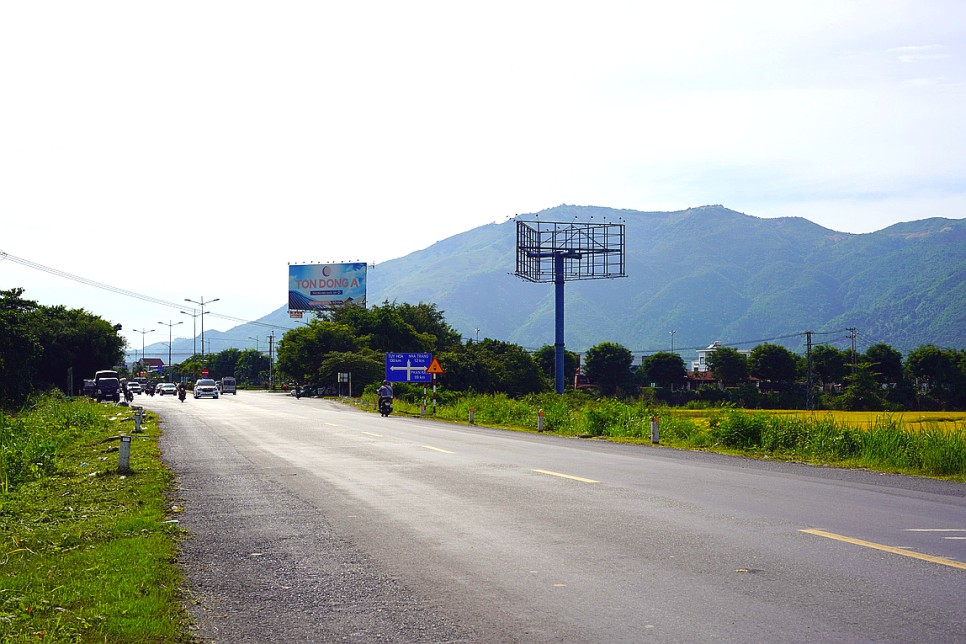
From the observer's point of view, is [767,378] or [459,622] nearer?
[459,622]

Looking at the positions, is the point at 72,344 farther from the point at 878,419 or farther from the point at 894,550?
the point at 894,550

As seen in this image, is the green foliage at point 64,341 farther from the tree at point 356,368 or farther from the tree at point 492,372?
the tree at point 492,372

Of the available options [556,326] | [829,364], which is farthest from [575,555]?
[829,364]

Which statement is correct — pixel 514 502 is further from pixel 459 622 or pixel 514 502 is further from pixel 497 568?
pixel 459 622

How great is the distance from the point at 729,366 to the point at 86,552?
10963 cm

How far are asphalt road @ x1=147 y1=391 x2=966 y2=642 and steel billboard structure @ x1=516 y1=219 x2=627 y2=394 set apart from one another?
61256 mm

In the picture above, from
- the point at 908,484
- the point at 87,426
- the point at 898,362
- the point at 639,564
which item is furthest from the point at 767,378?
the point at 639,564

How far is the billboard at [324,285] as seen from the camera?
366ft

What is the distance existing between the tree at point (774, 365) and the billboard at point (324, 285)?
160 feet

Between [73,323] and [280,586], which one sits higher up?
[73,323]

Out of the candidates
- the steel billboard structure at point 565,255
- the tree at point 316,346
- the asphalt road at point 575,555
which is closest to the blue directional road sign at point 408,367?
the steel billboard structure at point 565,255

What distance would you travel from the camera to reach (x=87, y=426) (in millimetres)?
32375

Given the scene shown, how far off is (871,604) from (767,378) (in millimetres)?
109071

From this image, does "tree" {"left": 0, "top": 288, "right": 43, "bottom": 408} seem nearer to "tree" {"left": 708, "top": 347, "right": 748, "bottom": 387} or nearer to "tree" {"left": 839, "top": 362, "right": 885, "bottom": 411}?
"tree" {"left": 839, "top": 362, "right": 885, "bottom": 411}
